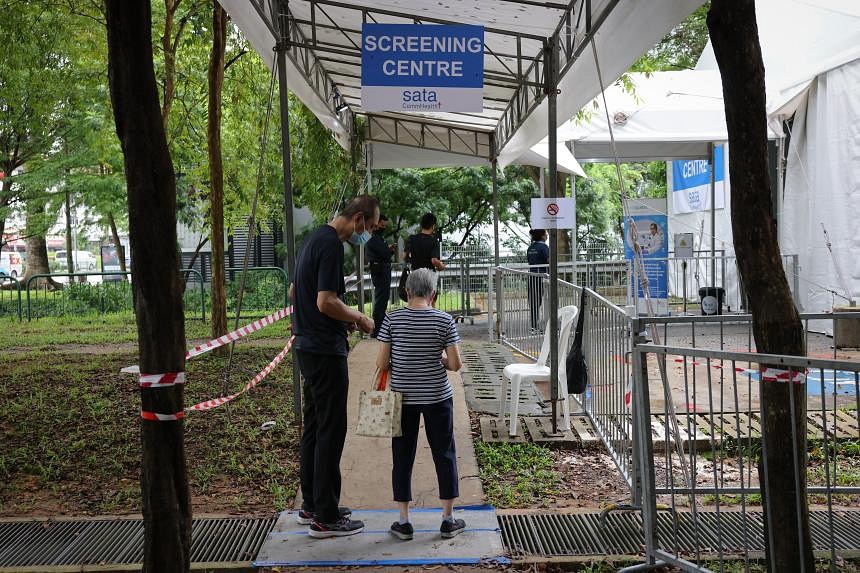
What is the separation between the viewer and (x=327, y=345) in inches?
195

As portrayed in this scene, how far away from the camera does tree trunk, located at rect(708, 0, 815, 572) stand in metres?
3.67

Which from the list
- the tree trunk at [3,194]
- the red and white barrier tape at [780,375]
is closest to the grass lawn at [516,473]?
the red and white barrier tape at [780,375]

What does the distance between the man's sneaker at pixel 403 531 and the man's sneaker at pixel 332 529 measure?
259 mm

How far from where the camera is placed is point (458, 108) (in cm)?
763

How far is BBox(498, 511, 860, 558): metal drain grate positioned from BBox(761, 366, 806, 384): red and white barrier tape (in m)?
1.24

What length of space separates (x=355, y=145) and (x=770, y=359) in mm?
12452

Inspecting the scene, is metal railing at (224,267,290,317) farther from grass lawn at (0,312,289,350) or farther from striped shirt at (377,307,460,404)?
striped shirt at (377,307,460,404)

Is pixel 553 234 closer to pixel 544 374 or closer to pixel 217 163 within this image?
pixel 544 374

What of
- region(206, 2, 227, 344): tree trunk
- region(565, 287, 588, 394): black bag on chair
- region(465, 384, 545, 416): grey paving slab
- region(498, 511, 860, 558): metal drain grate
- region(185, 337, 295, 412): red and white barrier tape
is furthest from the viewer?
region(206, 2, 227, 344): tree trunk

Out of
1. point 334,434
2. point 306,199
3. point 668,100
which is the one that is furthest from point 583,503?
point 306,199

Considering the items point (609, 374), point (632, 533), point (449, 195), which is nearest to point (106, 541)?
point (632, 533)

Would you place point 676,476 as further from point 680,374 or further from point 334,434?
point 680,374

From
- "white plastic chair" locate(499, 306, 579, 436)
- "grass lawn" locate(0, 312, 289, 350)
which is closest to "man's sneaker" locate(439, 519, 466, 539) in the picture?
"white plastic chair" locate(499, 306, 579, 436)

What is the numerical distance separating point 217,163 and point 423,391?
7258mm
